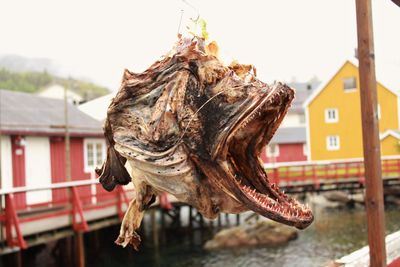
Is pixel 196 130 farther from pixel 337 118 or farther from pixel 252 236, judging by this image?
pixel 337 118

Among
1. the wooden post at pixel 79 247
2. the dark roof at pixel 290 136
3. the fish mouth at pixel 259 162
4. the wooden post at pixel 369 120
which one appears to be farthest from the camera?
the dark roof at pixel 290 136

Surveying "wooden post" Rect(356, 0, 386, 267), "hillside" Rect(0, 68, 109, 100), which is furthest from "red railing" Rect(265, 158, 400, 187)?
"hillside" Rect(0, 68, 109, 100)

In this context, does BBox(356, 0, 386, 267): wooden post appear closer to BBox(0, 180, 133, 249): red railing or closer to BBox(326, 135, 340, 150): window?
BBox(0, 180, 133, 249): red railing

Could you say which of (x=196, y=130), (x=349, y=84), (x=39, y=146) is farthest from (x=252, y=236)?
(x=349, y=84)

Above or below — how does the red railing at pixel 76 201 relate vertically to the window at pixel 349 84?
below

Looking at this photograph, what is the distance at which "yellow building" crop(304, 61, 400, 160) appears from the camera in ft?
90.1

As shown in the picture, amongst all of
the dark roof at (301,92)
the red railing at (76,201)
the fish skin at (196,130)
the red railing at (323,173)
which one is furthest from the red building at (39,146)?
the dark roof at (301,92)

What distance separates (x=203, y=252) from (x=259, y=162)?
13258mm

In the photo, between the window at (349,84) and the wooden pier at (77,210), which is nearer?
the wooden pier at (77,210)

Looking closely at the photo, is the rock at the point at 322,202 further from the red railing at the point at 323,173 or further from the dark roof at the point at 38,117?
the dark roof at the point at 38,117

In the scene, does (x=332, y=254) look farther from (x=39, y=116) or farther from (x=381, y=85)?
(x=381, y=85)

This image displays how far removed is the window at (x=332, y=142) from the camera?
2822cm

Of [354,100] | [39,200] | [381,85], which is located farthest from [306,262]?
[354,100]

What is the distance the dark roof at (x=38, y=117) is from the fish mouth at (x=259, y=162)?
1143 cm
